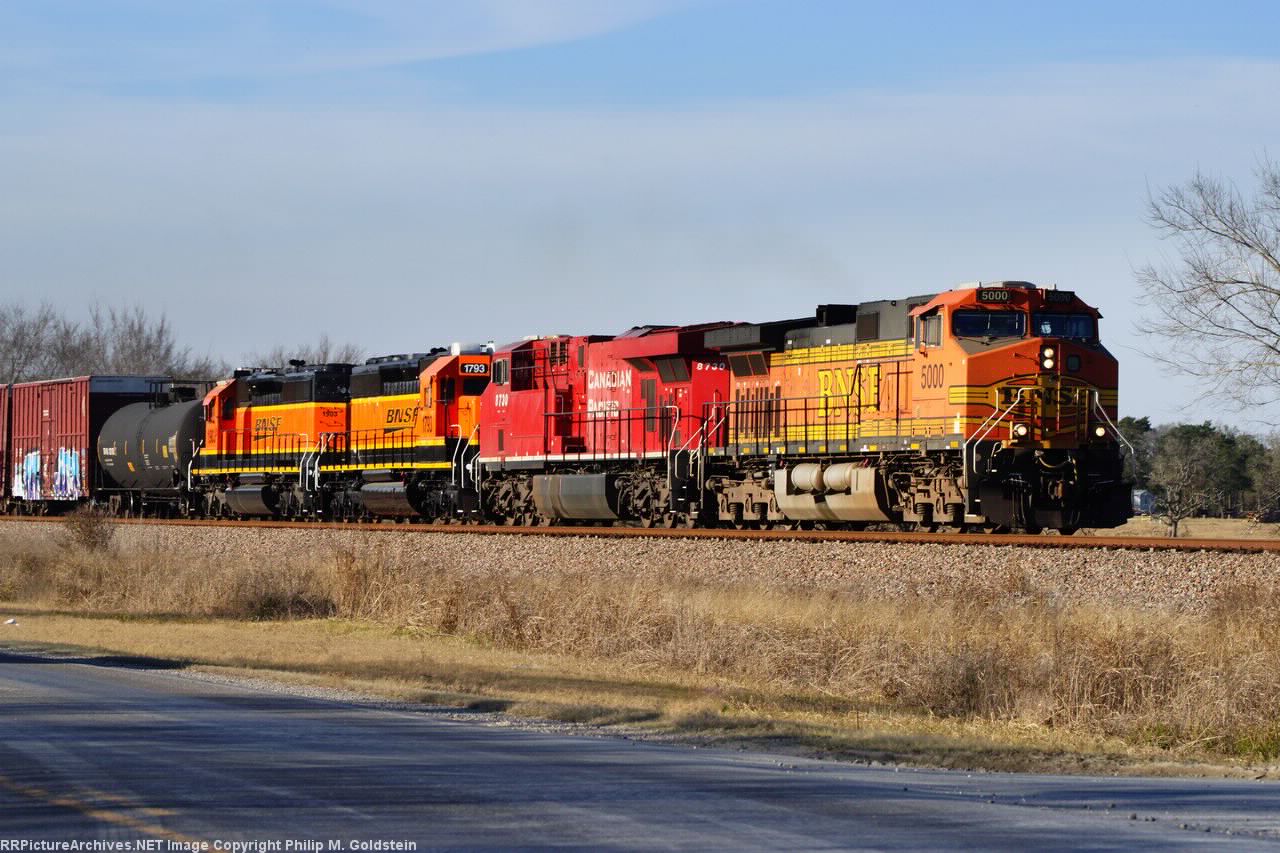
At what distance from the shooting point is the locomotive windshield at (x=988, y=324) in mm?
24750

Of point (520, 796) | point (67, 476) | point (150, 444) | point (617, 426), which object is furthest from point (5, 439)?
point (520, 796)

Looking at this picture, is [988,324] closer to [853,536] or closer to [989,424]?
[989,424]

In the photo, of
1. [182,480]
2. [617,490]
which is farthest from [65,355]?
[617,490]

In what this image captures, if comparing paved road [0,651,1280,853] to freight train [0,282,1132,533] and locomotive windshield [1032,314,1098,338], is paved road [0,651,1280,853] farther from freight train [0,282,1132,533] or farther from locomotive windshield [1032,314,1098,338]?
locomotive windshield [1032,314,1098,338]

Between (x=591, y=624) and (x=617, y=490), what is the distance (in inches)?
387

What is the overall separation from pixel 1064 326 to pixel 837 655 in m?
8.84

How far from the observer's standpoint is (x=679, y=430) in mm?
30688

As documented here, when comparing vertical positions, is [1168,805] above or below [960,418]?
below

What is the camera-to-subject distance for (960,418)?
960 inches

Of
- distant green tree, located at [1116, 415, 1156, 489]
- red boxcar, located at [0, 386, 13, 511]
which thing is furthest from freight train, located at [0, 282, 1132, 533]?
distant green tree, located at [1116, 415, 1156, 489]

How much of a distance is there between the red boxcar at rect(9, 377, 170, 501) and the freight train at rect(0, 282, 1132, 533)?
136 mm

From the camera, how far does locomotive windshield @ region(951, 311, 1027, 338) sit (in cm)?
2475

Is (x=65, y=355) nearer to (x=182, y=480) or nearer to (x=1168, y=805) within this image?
(x=182, y=480)

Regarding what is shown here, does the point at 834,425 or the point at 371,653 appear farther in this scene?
the point at 834,425
